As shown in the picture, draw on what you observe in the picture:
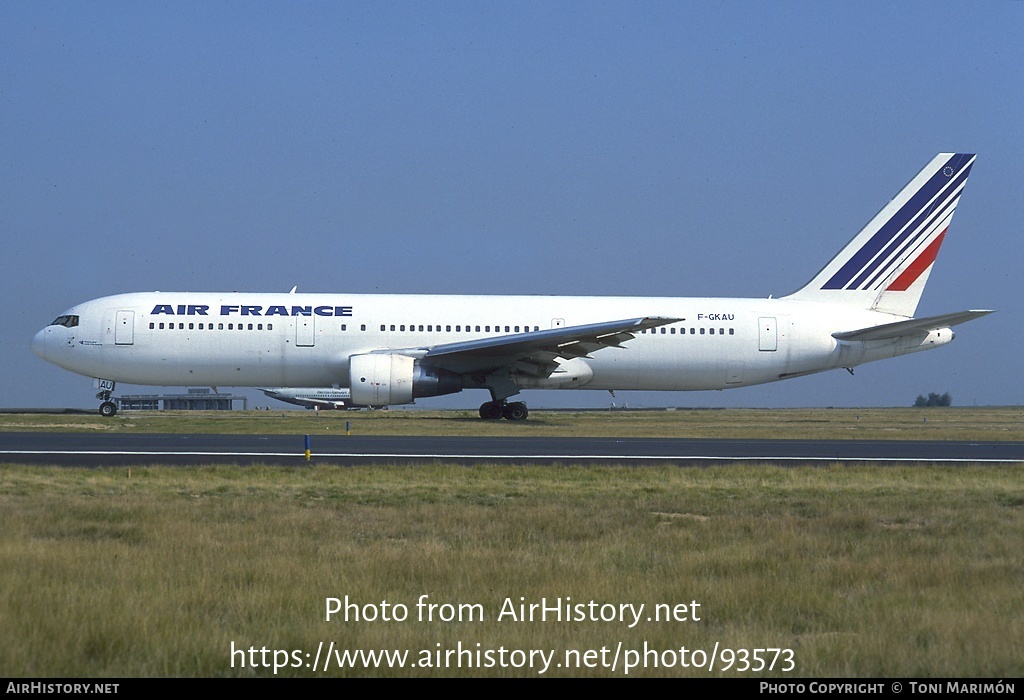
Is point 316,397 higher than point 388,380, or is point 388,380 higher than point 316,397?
point 316,397

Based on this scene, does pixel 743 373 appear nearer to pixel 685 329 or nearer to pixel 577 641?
pixel 685 329

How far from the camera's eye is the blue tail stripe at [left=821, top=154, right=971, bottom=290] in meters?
35.1

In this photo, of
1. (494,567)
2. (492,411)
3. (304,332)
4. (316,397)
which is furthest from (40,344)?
(316,397)

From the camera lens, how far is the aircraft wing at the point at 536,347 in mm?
29578

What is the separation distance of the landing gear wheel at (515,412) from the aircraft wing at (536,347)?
1558 millimetres

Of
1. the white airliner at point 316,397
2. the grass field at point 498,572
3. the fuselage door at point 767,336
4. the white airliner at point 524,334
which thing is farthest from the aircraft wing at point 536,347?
the white airliner at point 316,397

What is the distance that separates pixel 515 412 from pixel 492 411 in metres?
0.79

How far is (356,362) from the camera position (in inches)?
1171

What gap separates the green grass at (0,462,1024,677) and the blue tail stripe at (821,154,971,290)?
20.9m

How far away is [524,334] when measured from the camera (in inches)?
1196

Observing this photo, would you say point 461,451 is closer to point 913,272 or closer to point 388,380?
point 388,380

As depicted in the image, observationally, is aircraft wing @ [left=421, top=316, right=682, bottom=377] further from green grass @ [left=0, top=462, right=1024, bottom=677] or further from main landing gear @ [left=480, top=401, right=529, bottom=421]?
green grass @ [left=0, top=462, right=1024, bottom=677]

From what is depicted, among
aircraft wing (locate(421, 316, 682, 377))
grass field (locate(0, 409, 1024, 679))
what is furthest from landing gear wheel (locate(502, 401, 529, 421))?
grass field (locate(0, 409, 1024, 679))
